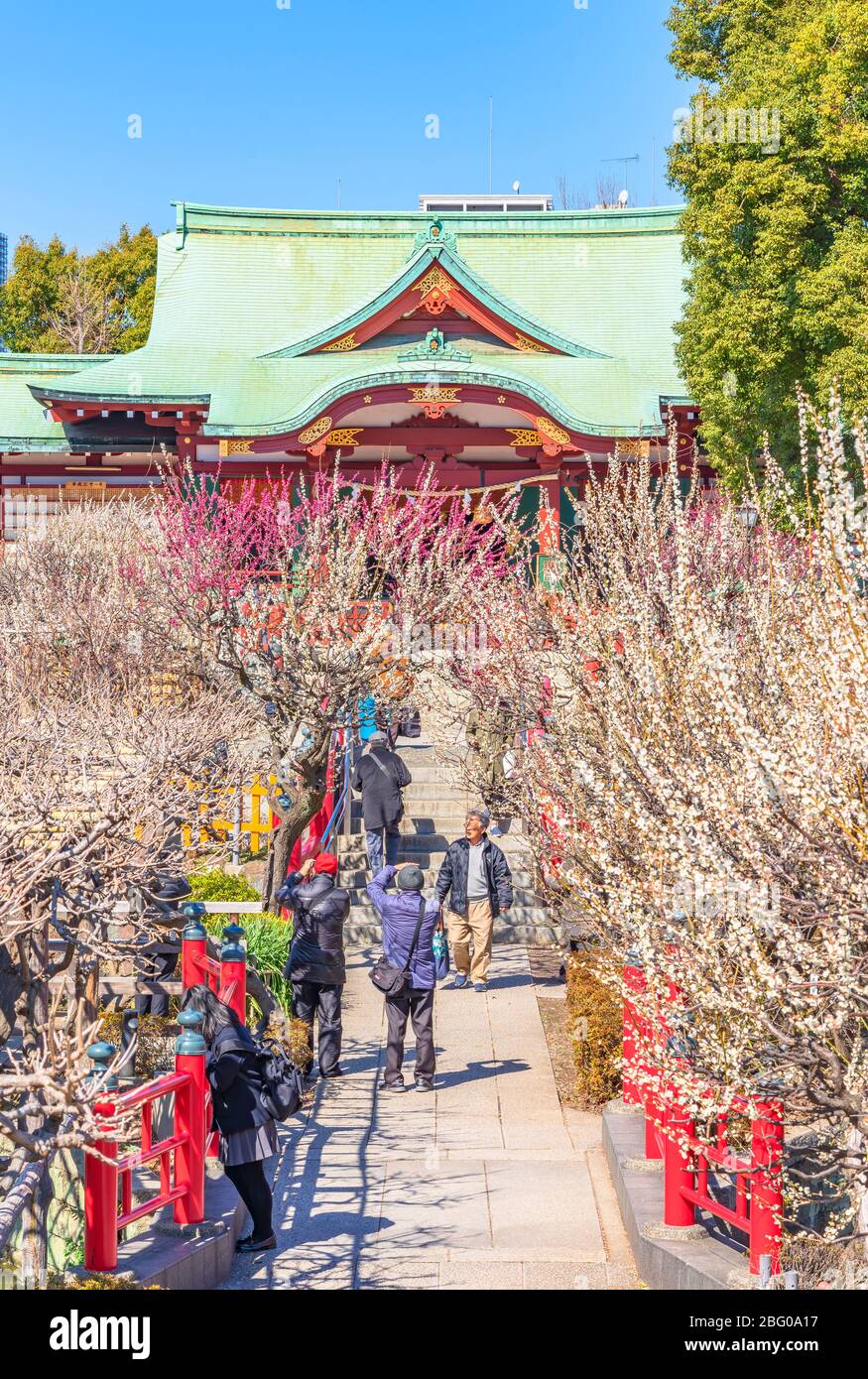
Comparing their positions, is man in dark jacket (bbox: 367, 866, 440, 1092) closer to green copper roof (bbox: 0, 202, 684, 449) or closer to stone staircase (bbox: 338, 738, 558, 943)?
stone staircase (bbox: 338, 738, 558, 943)

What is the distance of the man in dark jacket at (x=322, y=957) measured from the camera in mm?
9883

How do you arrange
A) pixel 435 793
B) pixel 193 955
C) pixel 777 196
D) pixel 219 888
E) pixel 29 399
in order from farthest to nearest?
1. pixel 29 399
2. pixel 435 793
3. pixel 777 196
4. pixel 219 888
5. pixel 193 955

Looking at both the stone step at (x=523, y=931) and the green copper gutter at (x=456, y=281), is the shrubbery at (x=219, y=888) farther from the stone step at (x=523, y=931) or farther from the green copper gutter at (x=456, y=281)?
the green copper gutter at (x=456, y=281)

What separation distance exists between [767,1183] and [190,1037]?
282 centimetres

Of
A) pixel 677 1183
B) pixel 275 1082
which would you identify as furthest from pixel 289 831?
pixel 677 1183

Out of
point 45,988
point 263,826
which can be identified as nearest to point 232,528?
point 263,826

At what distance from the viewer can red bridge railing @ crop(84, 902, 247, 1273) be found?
5.79 m

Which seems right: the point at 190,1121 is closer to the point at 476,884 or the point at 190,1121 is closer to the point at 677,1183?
the point at 677,1183

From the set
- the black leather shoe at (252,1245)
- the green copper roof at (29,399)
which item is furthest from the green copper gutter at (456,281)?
the black leather shoe at (252,1245)

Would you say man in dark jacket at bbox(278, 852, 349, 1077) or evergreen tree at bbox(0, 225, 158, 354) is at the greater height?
evergreen tree at bbox(0, 225, 158, 354)

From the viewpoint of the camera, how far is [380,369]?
1995cm

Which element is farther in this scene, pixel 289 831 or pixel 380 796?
pixel 380 796

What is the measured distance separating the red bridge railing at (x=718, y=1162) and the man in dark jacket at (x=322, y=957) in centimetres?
285

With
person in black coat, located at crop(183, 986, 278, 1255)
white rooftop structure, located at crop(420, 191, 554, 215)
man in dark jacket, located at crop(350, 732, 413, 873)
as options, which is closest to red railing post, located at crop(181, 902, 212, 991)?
person in black coat, located at crop(183, 986, 278, 1255)
